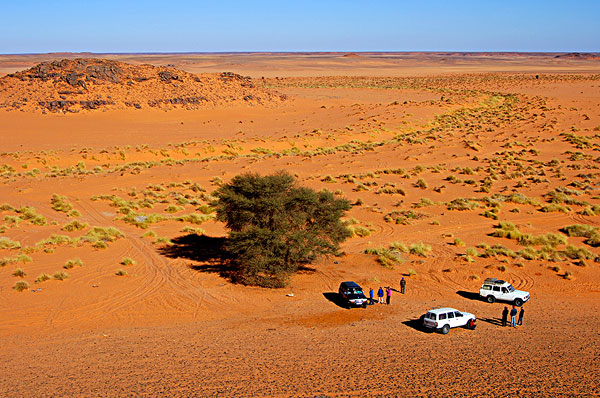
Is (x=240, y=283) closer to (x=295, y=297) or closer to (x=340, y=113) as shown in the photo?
(x=295, y=297)

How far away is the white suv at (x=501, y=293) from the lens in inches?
784

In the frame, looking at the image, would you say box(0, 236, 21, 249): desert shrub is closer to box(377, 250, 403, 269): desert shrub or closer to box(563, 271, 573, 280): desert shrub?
box(377, 250, 403, 269): desert shrub

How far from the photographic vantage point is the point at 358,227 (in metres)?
30.5

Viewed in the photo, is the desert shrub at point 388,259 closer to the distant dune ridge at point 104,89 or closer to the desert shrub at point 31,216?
the desert shrub at point 31,216

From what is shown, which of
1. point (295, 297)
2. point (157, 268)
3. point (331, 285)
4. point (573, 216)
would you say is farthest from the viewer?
point (573, 216)

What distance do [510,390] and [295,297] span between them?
33.1ft

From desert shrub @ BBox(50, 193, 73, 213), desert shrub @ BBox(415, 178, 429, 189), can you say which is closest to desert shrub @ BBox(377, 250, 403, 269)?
desert shrub @ BBox(415, 178, 429, 189)

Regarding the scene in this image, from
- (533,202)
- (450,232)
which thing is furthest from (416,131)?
(450,232)

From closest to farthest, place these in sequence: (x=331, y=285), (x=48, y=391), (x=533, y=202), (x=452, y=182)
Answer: (x=48, y=391)
(x=331, y=285)
(x=533, y=202)
(x=452, y=182)

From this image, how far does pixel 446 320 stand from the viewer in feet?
55.7

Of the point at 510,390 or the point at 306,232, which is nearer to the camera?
the point at 510,390

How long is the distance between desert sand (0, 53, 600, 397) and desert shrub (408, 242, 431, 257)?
0.38 feet

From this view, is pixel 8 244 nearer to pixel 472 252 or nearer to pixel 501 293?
pixel 501 293

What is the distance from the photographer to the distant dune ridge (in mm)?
74375
